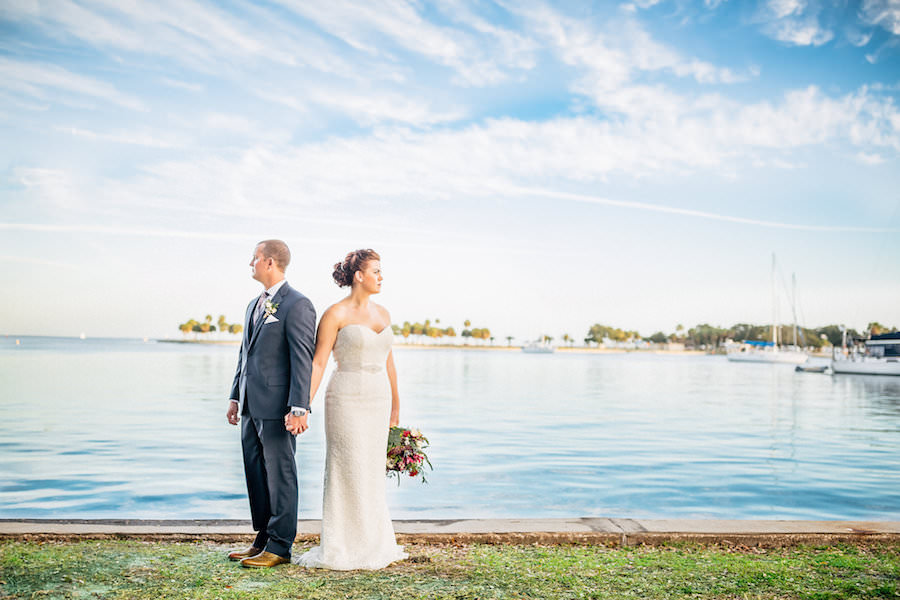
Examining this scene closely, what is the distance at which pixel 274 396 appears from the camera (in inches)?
224

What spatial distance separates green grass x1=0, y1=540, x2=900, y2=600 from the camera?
508cm

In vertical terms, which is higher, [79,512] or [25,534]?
[25,534]

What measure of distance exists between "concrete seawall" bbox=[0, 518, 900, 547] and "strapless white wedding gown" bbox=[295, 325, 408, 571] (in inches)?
26.4

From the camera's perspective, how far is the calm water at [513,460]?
40.2ft

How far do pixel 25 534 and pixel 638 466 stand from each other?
1265 centimetres

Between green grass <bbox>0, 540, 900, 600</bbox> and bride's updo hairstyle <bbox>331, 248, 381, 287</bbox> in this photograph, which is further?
bride's updo hairstyle <bbox>331, 248, 381, 287</bbox>

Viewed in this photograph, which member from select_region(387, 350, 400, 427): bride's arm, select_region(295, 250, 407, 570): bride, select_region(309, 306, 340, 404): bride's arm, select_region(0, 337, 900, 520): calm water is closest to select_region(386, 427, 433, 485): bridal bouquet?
select_region(387, 350, 400, 427): bride's arm

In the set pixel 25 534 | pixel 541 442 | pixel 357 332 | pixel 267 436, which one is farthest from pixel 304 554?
pixel 541 442

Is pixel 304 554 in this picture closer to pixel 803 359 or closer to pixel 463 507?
pixel 463 507

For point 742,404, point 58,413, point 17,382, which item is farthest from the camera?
point 17,382

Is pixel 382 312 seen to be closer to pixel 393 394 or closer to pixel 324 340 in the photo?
pixel 324 340

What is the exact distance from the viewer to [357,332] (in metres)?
5.84

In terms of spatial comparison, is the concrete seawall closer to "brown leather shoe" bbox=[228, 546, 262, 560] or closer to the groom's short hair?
"brown leather shoe" bbox=[228, 546, 262, 560]

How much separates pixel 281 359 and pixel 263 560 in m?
1.46
